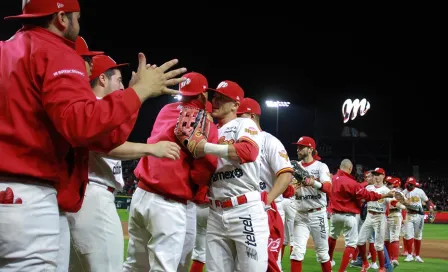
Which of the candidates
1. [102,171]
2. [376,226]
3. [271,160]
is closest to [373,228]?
[376,226]

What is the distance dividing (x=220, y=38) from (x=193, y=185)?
30.7 meters

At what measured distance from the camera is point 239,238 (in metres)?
4.49

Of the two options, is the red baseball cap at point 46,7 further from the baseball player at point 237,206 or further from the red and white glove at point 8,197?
the baseball player at point 237,206

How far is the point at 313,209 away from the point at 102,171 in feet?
20.9

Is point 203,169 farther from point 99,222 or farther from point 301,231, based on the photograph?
point 301,231

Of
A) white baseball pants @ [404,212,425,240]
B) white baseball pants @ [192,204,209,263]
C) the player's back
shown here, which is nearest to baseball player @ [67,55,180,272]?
the player's back

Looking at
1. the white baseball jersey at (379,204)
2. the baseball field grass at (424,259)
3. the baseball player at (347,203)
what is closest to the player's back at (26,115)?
the baseball field grass at (424,259)

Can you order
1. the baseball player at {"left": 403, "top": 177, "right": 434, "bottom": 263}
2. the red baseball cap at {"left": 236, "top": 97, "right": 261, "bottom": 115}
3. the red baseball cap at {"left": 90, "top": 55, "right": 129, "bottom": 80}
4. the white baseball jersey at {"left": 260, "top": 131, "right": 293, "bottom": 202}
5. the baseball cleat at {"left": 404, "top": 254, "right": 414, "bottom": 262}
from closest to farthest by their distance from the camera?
the red baseball cap at {"left": 90, "top": 55, "right": 129, "bottom": 80}, the white baseball jersey at {"left": 260, "top": 131, "right": 293, "bottom": 202}, the red baseball cap at {"left": 236, "top": 97, "right": 261, "bottom": 115}, the baseball cleat at {"left": 404, "top": 254, "right": 414, "bottom": 262}, the baseball player at {"left": 403, "top": 177, "right": 434, "bottom": 263}

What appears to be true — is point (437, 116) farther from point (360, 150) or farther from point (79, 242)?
point (79, 242)

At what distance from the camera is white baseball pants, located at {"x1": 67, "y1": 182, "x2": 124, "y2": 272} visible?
3.61 m

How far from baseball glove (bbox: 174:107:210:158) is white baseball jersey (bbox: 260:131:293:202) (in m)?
1.74

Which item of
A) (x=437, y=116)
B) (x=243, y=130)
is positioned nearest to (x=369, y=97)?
(x=437, y=116)

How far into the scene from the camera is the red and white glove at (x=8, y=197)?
2.44 metres

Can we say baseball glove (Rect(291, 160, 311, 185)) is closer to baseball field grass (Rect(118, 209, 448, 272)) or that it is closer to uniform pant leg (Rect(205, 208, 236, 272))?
baseball field grass (Rect(118, 209, 448, 272))
